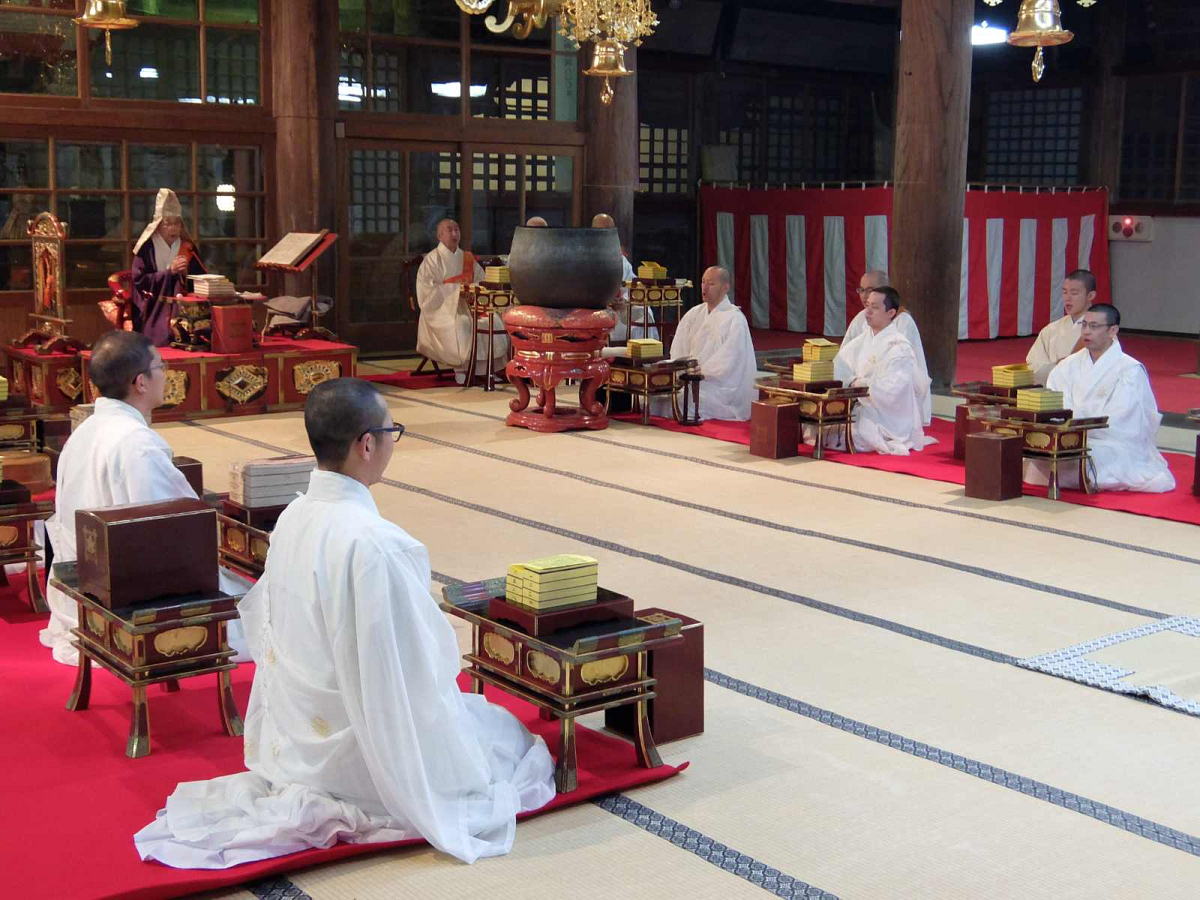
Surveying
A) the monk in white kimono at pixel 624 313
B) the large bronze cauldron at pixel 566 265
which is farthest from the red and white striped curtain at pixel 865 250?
the large bronze cauldron at pixel 566 265

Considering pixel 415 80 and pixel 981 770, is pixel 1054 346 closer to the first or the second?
pixel 981 770

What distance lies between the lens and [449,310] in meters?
10.5

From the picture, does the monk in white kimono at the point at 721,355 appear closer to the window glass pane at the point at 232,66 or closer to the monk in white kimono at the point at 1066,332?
the monk in white kimono at the point at 1066,332

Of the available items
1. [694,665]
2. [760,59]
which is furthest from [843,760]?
[760,59]

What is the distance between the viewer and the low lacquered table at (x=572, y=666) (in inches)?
126

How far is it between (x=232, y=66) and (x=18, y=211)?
1.99 m

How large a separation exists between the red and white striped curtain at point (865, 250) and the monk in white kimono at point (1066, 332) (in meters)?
5.45

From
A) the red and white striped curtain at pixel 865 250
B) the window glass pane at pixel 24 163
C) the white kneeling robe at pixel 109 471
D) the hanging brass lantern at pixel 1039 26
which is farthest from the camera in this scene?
the red and white striped curtain at pixel 865 250

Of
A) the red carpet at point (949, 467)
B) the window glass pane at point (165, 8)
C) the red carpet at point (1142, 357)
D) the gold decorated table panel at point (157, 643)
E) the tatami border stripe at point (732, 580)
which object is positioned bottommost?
the tatami border stripe at point (732, 580)

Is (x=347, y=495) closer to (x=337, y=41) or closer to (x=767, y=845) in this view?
(x=767, y=845)

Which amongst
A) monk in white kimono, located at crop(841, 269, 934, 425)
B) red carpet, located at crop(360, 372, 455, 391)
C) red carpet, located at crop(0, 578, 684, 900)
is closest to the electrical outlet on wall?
monk in white kimono, located at crop(841, 269, 934, 425)

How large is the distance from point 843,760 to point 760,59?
40.5 feet

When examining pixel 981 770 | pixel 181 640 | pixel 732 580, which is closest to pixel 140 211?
pixel 732 580

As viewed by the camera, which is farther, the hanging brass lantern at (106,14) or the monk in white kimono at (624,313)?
the monk in white kimono at (624,313)
